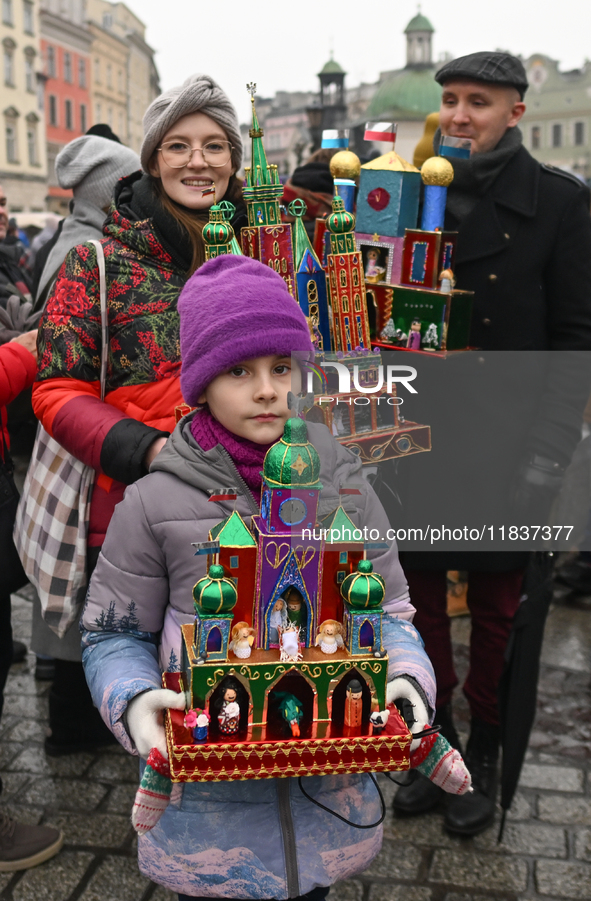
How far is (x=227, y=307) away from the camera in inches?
72.3

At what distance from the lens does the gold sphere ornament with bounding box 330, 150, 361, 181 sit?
8.34 feet

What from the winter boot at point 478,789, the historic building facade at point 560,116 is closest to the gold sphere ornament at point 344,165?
the winter boot at point 478,789

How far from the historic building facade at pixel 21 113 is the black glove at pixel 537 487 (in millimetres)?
43775

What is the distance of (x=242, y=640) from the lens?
1.58m

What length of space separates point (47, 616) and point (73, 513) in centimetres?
32

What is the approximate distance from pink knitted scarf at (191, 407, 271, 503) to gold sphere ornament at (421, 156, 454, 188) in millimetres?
1064

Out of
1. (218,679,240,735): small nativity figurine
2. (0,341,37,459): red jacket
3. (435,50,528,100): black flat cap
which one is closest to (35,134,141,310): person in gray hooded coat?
(0,341,37,459): red jacket

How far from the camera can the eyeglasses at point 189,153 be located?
8.27 feet

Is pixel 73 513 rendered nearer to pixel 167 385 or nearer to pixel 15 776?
pixel 167 385

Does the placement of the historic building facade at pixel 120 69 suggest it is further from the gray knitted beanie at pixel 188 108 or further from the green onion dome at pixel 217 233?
the green onion dome at pixel 217 233

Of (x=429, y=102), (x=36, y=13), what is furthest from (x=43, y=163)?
(x=429, y=102)

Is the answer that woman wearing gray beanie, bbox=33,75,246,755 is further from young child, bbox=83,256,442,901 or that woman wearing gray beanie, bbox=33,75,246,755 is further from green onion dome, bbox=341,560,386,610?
green onion dome, bbox=341,560,386,610

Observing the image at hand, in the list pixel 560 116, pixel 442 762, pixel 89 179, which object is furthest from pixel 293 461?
pixel 560 116

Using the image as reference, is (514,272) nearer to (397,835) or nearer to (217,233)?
(217,233)
